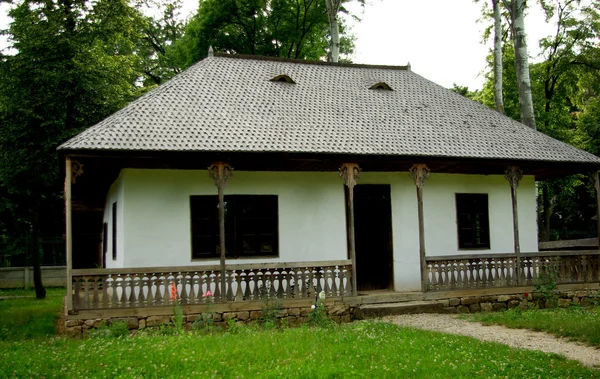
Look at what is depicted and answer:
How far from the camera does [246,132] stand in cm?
1420

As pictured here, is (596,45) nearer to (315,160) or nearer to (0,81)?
(315,160)

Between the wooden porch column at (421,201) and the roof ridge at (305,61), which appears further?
the roof ridge at (305,61)

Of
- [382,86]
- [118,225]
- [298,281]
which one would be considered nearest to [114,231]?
[118,225]

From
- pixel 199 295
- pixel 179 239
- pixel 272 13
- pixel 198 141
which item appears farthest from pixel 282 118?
pixel 272 13

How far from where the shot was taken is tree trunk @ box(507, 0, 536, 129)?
2136cm

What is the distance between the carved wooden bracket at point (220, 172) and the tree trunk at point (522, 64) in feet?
41.3

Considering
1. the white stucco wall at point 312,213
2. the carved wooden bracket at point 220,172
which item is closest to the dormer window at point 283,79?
the white stucco wall at point 312,213

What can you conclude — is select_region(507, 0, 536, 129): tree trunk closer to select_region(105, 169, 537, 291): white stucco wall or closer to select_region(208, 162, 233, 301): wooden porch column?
select_region(105, 169, 537, 291): white stucco wall

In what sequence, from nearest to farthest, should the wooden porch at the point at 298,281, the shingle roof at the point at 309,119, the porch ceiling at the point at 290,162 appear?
the wooden porch at the point at 298,281
the porch ceiling at the point at 290,162
the shingle roof at the point at 309,119

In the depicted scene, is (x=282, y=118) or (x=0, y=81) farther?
(x=0, y=81)

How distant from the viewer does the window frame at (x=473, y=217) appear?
16875mm

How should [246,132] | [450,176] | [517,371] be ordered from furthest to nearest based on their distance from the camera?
1. [450,176]
2. [246,132]
3. [517,371]

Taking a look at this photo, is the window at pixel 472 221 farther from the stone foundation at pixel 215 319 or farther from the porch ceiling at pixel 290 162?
the stone foundation at pixel 215 319

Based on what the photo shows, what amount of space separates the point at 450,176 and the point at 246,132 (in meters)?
6.21
